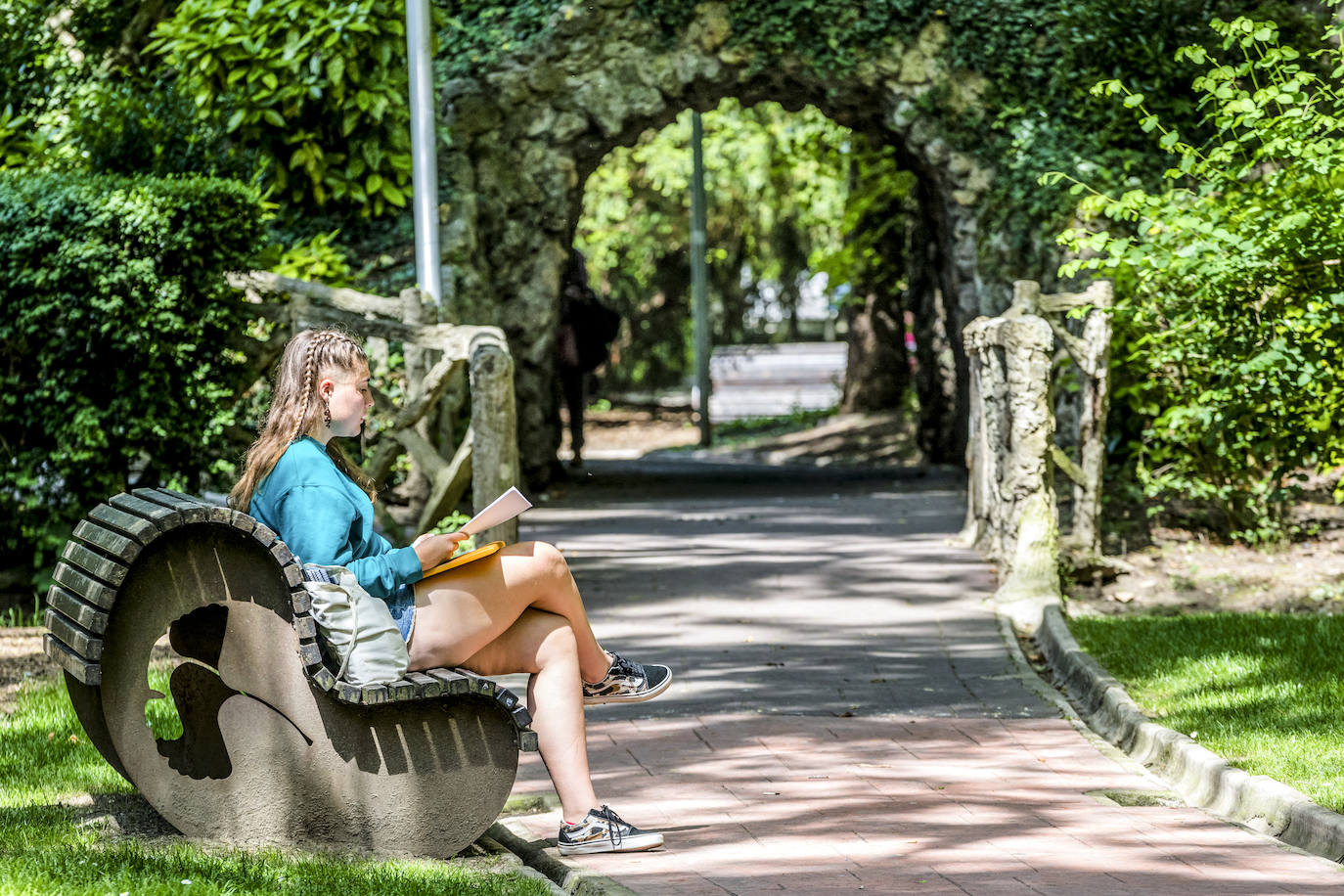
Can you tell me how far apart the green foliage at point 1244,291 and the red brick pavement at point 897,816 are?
345cm

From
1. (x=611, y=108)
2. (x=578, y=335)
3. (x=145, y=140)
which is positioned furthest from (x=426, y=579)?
(x=578, y=335)

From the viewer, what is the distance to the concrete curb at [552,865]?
4.34 meters

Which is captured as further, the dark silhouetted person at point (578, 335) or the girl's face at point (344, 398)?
the dark silhouetted person at point (578, 335)

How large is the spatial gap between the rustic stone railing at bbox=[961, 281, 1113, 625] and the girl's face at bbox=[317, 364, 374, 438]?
5336mm

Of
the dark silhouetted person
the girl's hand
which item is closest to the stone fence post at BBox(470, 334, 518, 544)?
the girl's hand

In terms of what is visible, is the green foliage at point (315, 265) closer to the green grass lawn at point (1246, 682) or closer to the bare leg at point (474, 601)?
the green grass lawn at point (1246, 682)

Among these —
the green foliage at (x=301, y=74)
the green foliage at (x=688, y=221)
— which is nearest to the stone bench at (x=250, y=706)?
the green foliage at (x=301, y=74)

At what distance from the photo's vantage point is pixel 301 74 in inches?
464

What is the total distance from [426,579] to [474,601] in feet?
0.54

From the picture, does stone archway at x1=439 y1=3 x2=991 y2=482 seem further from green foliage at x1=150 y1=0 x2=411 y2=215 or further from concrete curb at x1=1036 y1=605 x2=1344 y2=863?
concrete curb at x1=1036 y1=605 x2=1344 y2=863

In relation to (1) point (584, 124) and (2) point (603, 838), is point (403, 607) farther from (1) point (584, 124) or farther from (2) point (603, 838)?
(1) point (584, 124)

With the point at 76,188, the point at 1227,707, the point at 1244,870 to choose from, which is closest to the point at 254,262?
the point at 76,188

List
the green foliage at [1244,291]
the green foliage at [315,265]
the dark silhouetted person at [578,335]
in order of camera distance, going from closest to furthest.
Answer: the green foliage at [1244,291] → the green foliage at [315,265] → the dark silhouetted person at [578,335]

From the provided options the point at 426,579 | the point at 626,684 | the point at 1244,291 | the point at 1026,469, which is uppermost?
the point at 1244,291
